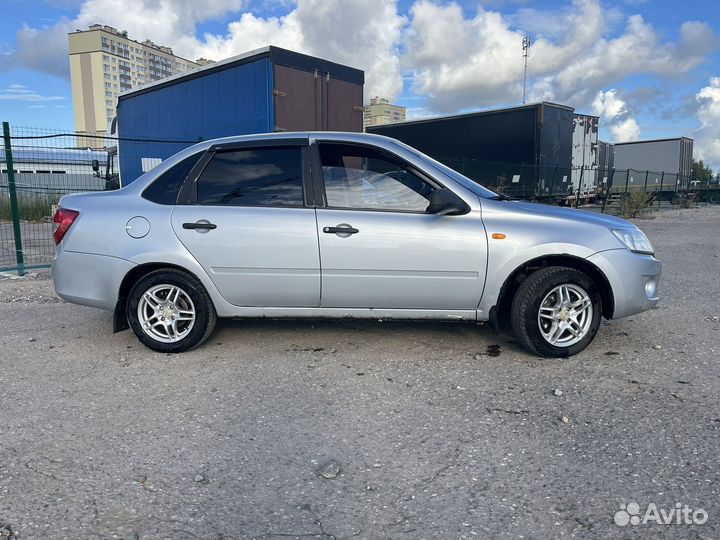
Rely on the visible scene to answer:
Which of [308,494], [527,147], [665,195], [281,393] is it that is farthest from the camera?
[665,195]

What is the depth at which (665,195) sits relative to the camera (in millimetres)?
30297

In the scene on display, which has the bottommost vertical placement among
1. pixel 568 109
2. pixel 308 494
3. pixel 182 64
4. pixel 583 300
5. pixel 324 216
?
pixel 308 494

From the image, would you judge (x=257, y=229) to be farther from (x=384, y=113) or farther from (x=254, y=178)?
(x=384, y=113)

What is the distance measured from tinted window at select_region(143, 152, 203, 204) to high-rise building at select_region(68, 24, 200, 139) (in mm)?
72748

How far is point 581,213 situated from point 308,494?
10.2 ft

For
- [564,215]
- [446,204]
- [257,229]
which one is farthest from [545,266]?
[257,229]

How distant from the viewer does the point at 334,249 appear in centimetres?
405

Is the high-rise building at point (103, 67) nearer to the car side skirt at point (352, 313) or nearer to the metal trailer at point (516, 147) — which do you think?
the metal trailer at point (516, 147)

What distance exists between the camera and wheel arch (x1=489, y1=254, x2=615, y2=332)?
4.05 m

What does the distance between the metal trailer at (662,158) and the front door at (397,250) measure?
31.2m

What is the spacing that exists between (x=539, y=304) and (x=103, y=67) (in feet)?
268

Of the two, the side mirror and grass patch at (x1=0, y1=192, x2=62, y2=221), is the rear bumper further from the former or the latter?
grass patch at (x1=0, y1=192, x2=62, y2=221)

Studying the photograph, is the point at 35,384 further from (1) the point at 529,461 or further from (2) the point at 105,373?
(1) the point at 529,461

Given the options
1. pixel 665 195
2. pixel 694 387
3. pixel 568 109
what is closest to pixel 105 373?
pixel 694 387
